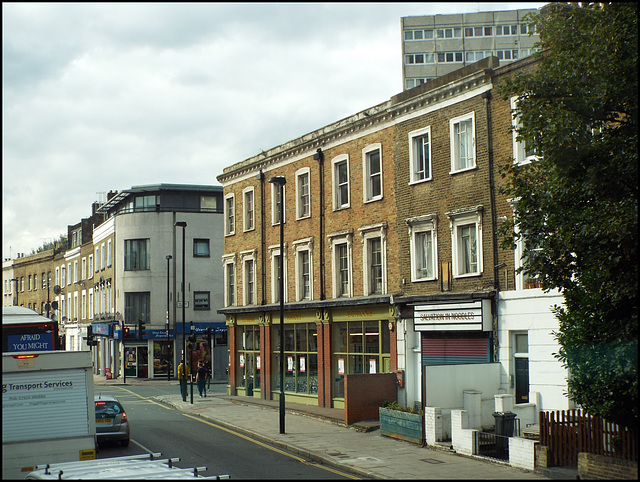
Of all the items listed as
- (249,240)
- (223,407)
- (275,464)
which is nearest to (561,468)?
(275,464)

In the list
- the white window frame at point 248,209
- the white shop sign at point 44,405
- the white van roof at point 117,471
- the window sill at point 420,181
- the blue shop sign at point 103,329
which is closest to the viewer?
the white van roof at point 117,471

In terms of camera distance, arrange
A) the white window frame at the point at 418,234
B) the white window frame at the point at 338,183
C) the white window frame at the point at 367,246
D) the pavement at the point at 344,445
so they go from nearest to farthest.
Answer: the pavement at the point at 344,445 → the white window frame at the point at 418,234 → the white window frame at the point at 367,246 → the white window frame at the point at 338,183

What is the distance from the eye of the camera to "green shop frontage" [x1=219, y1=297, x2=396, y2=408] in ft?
93.2

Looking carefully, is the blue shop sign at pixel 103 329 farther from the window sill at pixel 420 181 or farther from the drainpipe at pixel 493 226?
the drainpipe at pixel 493 226

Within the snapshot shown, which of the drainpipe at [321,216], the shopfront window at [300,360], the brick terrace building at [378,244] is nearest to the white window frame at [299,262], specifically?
the brick terrace building at [378,244]

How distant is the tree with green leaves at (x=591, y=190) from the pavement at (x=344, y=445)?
278 centimetres

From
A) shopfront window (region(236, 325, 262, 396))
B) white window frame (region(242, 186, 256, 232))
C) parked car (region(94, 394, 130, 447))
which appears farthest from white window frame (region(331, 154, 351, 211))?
parked car (region(94, 394, 130, 447))

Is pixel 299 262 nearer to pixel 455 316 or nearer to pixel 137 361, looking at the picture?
pixel 455 316

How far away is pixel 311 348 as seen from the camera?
32844mm

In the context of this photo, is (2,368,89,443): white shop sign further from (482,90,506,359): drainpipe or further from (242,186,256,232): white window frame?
(242,186,256,232): white window frame

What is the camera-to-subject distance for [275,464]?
1817cm

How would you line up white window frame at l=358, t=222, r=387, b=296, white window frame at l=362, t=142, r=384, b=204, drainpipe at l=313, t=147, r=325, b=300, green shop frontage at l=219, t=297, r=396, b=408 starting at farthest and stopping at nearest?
drainpipe at l=313, t=147, r=325, b=300
white window frame at l=362, t=142, r=384, b=204
green shop frontage at l=219, t=297, r=396, b=408
white window frame at l=358, t=222, r=387, b=296

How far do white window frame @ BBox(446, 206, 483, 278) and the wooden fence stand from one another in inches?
322

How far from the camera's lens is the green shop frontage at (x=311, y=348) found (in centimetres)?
2841
